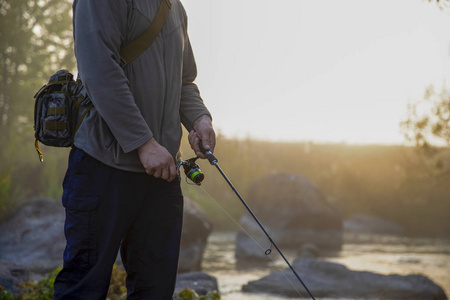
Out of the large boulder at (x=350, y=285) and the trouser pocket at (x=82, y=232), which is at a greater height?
the trouser pocket at (x=82, y=232)

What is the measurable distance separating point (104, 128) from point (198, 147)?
53cm

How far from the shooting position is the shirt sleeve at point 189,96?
2590 mm

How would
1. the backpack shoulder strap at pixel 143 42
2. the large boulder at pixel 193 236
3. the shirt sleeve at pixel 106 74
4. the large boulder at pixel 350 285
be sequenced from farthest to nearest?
the large boulder at pixel 193 236
the large boulder at pixel 350 285
the backpack shoulder strap at pixel 143 42
the shirt sleeve at pixel 106 74

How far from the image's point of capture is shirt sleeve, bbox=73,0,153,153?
204cm

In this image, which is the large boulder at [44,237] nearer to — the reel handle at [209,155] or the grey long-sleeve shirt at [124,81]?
the reel handle at [209,155]

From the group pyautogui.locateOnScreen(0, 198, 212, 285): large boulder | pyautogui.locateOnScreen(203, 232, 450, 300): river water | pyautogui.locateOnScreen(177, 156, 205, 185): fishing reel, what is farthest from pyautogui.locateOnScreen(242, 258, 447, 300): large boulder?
pyautogui.locateOnScreen(177, 156, 205, 185): fishing reel

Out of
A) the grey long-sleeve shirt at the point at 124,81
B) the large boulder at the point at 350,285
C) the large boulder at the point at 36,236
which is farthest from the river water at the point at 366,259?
the grey long-sleeve shirt at the point at 124,81

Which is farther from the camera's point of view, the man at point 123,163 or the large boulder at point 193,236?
the large boulder at point 193,236

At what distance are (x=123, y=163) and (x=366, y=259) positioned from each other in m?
8.40

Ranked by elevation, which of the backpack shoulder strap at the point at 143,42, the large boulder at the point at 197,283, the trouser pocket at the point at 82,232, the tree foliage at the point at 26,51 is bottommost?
the large boulder at the point at 197,283

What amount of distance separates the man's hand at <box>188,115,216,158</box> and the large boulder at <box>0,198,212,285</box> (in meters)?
4.77

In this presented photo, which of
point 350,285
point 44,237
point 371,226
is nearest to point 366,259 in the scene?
point 350,285

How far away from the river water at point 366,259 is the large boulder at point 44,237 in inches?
15.1

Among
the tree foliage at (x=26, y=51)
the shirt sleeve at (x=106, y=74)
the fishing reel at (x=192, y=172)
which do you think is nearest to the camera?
the shirt sleeve at (x=106, y=74)
